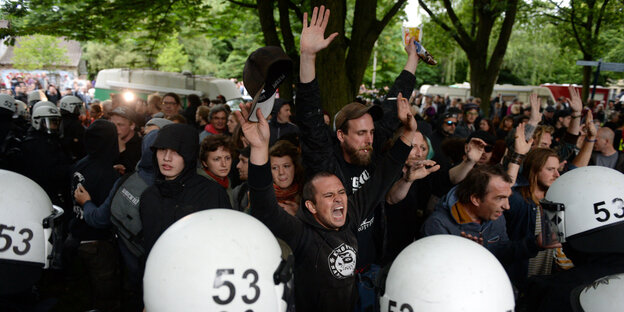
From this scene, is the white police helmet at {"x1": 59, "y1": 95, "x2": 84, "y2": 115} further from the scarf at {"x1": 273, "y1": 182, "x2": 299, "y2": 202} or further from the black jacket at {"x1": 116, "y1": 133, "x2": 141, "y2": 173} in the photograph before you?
the scarf at {"x1": 273, "y1": 182, "x2": 299, "y2": 202}

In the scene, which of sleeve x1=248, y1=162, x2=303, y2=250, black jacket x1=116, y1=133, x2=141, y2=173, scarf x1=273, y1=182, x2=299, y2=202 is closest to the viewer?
sleeve x1=248, y1=162, x2=303, y2=250

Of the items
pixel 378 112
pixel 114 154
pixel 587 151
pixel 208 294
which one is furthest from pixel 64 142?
pixel 587 151

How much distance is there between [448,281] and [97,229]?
3.24m

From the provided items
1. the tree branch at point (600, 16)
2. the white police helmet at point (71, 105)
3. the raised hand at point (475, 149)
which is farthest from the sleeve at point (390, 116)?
the tree branch at point (600, 16)

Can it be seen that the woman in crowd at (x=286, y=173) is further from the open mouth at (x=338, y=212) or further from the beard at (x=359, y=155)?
the open mouth at (x=338, y=212)

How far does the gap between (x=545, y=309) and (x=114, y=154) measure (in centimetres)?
370

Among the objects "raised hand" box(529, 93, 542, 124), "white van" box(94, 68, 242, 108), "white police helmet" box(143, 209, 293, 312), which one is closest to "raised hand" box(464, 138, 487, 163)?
"raised hand" box(529, 93, 542, 124)

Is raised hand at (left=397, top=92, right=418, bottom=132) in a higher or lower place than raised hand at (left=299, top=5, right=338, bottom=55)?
lower

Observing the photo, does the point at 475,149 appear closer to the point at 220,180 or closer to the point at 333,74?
the point at 220,180

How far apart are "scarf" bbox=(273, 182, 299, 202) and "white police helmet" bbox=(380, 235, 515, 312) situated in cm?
154

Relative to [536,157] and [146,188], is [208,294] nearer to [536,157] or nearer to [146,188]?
[146,188]

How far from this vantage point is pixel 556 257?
3.20 m

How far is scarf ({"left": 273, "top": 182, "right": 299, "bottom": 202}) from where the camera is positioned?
341 centimetres

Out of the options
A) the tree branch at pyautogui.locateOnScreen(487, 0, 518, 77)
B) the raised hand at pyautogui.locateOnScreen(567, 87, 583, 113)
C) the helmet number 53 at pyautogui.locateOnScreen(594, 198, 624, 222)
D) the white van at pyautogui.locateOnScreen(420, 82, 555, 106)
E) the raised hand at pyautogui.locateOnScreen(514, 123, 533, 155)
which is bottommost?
the helmet number 53 at pyautogui.locateOnScreen(594, 198, 624, 222)
